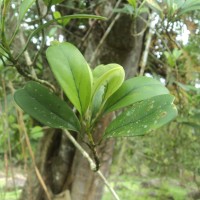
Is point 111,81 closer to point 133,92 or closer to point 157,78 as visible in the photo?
point 133,92

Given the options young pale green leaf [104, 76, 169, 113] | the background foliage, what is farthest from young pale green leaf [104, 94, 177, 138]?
the background foliage

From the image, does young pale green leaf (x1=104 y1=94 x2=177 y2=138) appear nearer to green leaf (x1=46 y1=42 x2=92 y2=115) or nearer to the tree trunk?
green leaf (x1=46 y1=42 x2=92 y2=115)

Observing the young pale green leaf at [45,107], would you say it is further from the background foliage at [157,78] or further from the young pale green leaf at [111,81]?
the background foliage at [157,78]

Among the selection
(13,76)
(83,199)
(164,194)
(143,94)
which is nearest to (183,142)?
(83,199)

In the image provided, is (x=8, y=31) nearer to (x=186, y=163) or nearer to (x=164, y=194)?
(x=186, y=163)

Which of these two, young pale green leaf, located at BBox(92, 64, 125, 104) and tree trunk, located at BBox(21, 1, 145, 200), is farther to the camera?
tree trunk, located at BBox(21, 1, 145, 200)

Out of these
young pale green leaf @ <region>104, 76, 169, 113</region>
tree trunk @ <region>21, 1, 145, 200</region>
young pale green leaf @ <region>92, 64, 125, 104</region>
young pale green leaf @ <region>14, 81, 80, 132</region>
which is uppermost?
young pale green leaf @ <region>92, 64, 125, 104</region>
